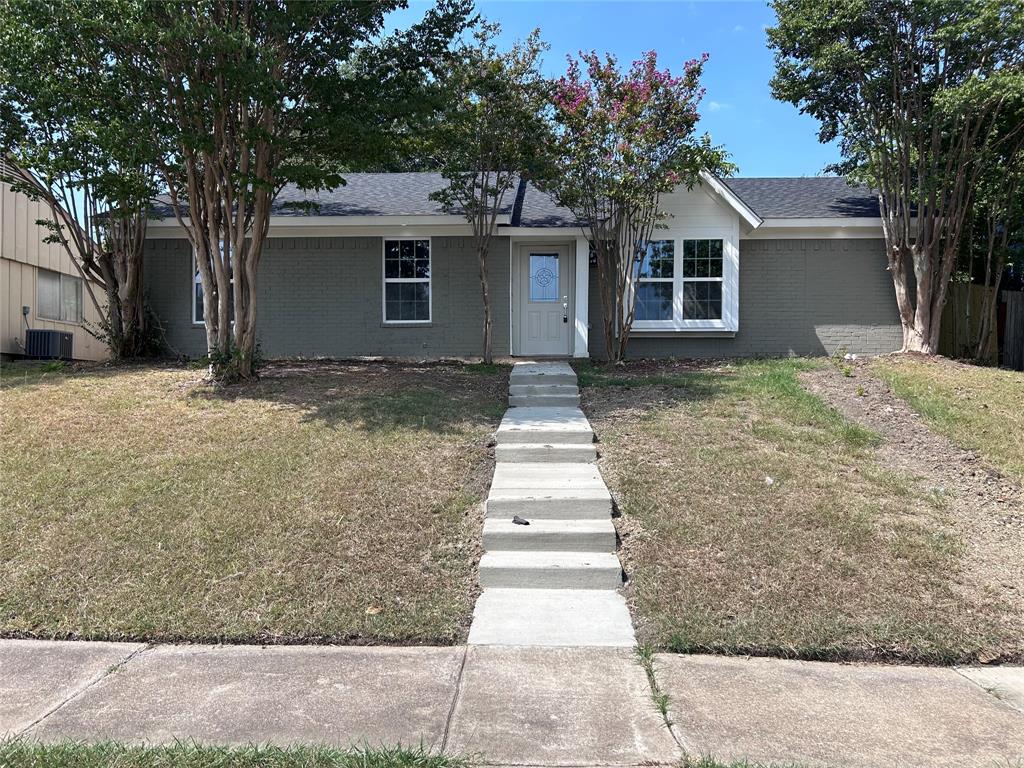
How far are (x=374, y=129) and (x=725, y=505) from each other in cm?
572

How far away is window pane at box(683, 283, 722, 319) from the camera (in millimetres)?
12930

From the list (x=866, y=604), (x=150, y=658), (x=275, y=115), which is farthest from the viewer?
(x=275, y=115)

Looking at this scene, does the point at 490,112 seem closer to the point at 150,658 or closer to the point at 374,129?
the point at 374,129

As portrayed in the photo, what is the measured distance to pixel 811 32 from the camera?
10.5m

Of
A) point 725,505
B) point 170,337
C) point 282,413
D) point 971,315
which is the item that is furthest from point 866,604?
point 170,337

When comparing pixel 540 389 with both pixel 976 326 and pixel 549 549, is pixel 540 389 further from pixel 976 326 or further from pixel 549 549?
pixel 976 326

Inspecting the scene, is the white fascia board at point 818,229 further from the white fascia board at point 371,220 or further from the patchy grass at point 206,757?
the patchy grass at point 206,757

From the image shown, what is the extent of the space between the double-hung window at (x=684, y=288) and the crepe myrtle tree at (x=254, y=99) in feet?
18.0

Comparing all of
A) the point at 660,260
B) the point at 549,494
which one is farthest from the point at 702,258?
the point at 549,494

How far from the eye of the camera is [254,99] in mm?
8070

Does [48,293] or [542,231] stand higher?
[542,231]

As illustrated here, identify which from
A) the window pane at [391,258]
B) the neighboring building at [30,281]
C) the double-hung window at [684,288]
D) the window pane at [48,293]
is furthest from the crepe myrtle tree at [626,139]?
the window pane at [48,293]

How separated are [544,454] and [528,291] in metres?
6.73

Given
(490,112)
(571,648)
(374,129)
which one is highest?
(490,112)
